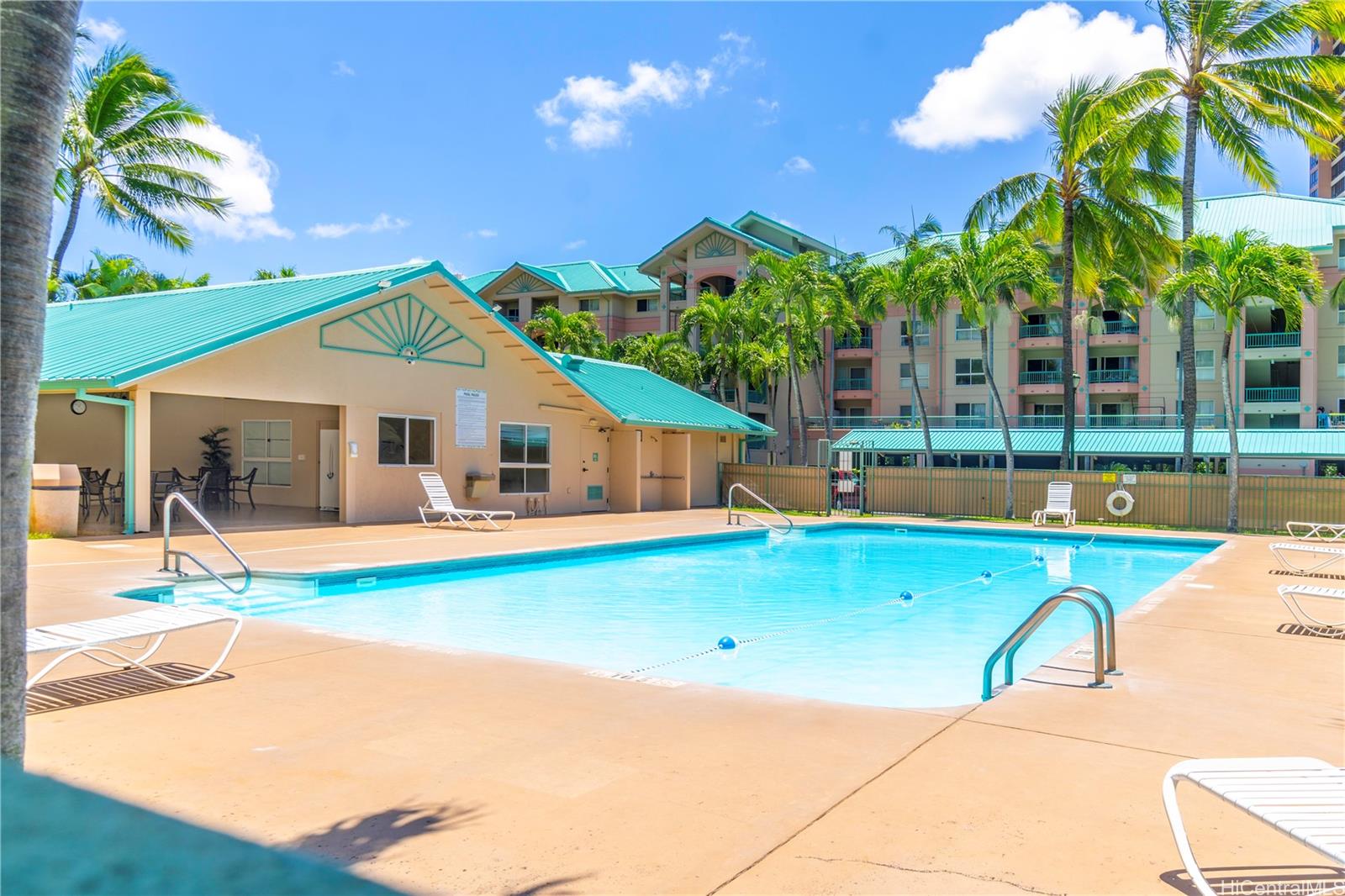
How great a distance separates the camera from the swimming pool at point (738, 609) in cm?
859

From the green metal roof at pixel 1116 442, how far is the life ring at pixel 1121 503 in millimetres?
10792

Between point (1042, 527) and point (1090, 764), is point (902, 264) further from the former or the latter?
point (1090, 764)

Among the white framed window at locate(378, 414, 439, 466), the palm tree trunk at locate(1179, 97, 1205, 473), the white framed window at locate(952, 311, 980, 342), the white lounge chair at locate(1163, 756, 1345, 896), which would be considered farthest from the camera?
the white framed window at locate(952, 311, 980, 342)

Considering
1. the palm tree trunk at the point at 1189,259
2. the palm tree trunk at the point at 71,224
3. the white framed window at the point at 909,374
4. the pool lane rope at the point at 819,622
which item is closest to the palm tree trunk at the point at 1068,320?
the palm tree trunk at the point at 1189,259

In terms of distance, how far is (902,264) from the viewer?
2783 centimetres

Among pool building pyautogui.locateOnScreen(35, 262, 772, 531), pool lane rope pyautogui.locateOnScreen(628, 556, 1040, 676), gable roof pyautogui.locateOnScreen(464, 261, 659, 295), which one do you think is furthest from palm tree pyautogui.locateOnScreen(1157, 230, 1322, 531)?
gable roof pyautogui.locateOnScreen(464, 261, 659, 295)

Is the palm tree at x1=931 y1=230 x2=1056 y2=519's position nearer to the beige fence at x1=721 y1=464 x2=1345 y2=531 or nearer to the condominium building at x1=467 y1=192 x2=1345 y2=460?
the beige fence at x1=721 y1=464 x2=1345 y2=531

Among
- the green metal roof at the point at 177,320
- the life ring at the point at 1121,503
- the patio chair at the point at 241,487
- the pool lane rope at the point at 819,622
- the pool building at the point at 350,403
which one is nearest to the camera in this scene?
the pool lane rope at the point at 819,622

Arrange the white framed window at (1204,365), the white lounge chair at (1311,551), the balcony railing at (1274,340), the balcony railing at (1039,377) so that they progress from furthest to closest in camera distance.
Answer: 1. the balcony railing at (1039,377)
2. the white framed window at (1204,365)
3. the balcony railing at (1274,340)
4. the white lounge chair at (1311,551)

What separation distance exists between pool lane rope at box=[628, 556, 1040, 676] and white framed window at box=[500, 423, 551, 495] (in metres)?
11.6

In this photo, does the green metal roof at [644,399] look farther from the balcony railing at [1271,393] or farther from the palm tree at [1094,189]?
the balcony railing at [1271,393]

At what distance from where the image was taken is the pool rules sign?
21.2 meters

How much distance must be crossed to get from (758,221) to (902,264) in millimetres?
21947

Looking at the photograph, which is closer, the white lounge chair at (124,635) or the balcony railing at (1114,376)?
the white lounge chair at (124,635)
